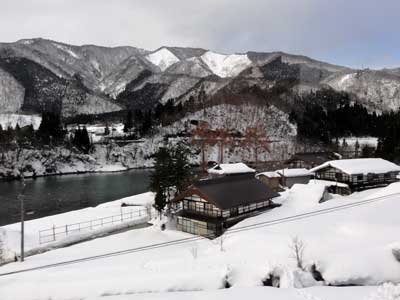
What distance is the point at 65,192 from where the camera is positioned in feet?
168

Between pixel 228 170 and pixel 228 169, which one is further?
pixel 228 169

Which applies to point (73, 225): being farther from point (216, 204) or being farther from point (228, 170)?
point (228, 170)

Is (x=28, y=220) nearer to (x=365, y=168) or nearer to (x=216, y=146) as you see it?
Answer: (x=365, y=168)

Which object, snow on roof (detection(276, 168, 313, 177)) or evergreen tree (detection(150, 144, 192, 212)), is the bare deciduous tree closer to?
evergreen tree (detection(150, 144, 192, 212))

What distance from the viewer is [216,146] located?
90188 mm

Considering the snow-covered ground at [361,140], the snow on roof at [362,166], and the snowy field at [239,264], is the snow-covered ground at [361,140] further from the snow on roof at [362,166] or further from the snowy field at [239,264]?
the snowy field at [239,264]

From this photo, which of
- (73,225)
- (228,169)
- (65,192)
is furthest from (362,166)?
(65,192)

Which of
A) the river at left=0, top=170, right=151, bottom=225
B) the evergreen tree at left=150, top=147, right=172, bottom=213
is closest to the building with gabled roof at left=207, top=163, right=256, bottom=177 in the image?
the river at left=0, top=170, right=151, bottom=225

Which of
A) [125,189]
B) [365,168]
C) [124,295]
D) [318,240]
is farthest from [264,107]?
[124,295]

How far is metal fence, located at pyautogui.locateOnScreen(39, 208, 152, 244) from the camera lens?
28.9 meters

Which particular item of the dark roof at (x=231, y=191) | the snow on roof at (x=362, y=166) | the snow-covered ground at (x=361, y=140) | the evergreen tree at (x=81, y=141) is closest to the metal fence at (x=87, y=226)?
the dark roof at (x=231, y=191)

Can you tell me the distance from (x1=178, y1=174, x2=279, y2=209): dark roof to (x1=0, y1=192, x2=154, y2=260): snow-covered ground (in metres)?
8.65

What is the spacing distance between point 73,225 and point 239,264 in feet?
62.8

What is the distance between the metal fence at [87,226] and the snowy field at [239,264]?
317cm
